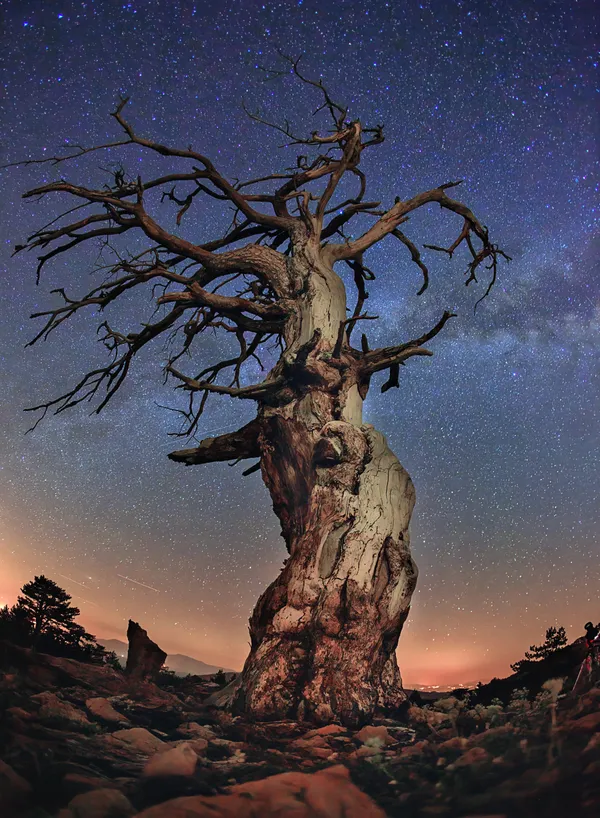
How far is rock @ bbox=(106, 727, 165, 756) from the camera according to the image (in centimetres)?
432

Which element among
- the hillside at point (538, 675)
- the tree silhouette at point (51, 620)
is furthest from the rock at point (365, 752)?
the tree silhouette at point (51, 620)

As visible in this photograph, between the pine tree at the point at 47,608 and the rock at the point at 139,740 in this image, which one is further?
the pine tree at the point at 47,608

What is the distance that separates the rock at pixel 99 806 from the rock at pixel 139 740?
0.68m

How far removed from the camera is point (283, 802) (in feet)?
12.4

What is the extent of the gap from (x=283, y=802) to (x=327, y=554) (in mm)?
2496

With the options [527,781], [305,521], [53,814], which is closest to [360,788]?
[527,781]

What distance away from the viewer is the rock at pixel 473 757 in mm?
4027

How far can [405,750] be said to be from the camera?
4.63m

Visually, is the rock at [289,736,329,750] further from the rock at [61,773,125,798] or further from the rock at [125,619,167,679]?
the rock at [125,619,167,679]

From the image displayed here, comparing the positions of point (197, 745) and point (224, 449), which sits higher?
point (224, 449)

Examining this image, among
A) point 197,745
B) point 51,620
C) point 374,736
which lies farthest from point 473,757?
point 51,620

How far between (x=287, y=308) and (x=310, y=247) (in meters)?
0.99

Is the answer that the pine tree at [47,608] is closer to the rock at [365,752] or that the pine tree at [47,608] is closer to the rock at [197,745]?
the rock at [197,745]

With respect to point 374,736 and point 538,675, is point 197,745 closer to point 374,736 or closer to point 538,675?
point 374,736
